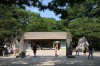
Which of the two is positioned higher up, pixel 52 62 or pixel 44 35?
pixel 44 35

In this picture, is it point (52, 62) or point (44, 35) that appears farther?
point (44, 35)

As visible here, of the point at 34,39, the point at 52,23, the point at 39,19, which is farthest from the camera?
the point at 52,23

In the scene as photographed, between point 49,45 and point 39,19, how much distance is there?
18804 mm

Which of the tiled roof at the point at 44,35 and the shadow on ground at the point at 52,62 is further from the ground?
the tiled roof at the point at 44,35

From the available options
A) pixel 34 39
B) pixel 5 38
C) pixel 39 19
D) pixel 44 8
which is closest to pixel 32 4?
pixel 44 8

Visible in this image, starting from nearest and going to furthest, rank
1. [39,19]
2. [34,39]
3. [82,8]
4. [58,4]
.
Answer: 1. [58,4]
2. [82,8]
3. [34,39]
4. [39,19]

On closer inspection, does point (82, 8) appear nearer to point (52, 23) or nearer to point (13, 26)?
point (13, 26)

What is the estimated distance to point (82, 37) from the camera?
193 feet

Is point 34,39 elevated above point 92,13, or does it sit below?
below

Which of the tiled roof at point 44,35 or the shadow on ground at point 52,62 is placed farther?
the tiled roof at point 44,35

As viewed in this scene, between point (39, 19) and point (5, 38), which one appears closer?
point (5, 38)

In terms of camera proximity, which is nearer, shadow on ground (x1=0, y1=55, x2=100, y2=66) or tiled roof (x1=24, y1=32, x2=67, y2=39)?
shadow on ground (x1=0, y1=55, x2=100, y2=66)

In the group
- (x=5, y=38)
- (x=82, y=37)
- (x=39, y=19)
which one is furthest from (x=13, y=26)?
(x=39, y=19)

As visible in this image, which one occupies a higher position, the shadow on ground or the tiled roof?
the tiled roof
